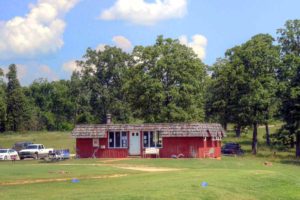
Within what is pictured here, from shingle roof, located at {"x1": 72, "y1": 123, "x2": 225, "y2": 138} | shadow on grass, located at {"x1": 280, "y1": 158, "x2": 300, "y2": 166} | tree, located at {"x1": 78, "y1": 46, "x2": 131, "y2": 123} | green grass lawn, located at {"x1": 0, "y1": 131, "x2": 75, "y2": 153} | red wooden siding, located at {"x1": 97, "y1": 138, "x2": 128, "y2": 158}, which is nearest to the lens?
shingle roof, located at {"x1": 72, "y1": 123, "x2": 225, "y2": 138}

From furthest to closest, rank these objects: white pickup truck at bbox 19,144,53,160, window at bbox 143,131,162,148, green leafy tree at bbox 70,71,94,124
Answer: green leafy tree at bbox 70,71,94,124, white pickup truck at bbox 19,144,53,160, window at bbox 143,131,162,148

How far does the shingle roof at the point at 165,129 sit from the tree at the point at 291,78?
34.2 ft

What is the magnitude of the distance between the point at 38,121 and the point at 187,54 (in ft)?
244

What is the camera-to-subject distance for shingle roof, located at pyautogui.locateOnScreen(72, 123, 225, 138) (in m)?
50.9

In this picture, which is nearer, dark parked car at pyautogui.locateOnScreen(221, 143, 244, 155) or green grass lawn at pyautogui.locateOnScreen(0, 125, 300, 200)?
green grass lawn at pyautogui.locateOnScreen(0, 125, 300, 200)

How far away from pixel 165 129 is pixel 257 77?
20.6m

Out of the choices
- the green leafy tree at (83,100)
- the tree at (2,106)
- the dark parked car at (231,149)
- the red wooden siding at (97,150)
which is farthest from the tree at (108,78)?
the red wooden siding at (97,150)

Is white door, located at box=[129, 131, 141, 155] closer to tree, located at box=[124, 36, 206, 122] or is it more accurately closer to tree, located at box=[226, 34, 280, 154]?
tree, located at box=[124, 36, 206, 122]

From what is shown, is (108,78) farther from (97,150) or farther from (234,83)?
(97,150)

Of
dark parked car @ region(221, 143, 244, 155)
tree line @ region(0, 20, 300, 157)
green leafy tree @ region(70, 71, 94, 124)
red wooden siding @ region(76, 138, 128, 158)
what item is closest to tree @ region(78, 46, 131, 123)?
green leafy tree @ region(70, 71, 94, 124)

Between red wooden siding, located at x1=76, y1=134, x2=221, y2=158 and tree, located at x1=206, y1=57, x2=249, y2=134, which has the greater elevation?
tree, located at x1=206, y1=57, x2=249, y2=134

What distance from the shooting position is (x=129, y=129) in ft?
172

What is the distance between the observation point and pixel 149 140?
5259 cm

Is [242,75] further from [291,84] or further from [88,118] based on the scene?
[88,118]
